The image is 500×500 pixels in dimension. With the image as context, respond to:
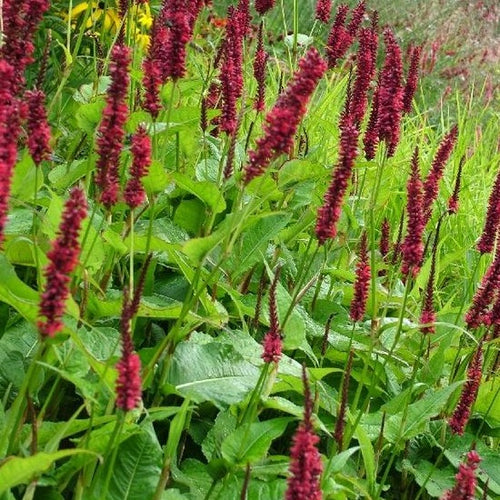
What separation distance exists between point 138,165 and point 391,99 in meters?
0.78

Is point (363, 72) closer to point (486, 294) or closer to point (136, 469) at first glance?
point (486, 294)

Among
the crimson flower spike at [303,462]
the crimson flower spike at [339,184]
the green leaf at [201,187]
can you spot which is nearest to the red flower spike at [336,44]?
the green leaf at [201,187]

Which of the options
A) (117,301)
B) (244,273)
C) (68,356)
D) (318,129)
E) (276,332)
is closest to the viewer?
(276,332)

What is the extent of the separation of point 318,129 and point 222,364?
105 inches

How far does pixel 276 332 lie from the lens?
1.58m

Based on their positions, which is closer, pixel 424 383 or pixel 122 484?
pixel 122 484

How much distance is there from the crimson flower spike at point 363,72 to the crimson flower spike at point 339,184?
0.87 meters

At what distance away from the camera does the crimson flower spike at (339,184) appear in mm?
1604

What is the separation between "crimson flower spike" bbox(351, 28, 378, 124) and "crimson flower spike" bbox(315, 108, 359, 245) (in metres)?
0.87

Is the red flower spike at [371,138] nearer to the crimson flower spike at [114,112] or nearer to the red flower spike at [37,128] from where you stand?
the crimson flower spike at [114,112]

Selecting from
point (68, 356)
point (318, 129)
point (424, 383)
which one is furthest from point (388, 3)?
point (68, 356)

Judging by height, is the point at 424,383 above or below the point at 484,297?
below

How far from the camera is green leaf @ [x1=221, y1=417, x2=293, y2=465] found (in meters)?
1.76

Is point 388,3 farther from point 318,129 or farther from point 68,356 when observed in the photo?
point 68,356
